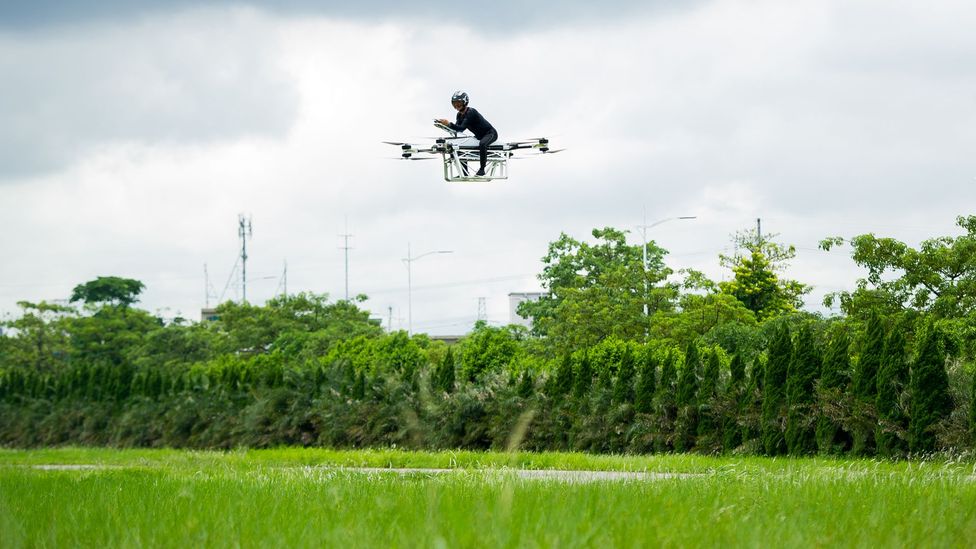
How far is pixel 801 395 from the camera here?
21375mm

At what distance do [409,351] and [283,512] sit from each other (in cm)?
3823

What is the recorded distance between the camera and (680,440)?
76.4 ft

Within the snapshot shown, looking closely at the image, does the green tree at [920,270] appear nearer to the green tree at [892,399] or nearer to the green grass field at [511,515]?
the green tree at [892,399]

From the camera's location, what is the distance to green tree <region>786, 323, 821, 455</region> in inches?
829

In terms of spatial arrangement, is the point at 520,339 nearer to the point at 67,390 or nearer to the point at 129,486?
the point at 67,390

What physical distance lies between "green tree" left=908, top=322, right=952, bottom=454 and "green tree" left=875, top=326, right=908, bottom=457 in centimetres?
29

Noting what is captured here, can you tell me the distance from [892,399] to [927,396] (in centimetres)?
74

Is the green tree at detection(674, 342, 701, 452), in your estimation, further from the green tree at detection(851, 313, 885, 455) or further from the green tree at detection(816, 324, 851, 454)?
the green tree at detection(851, 313, 885, 455)

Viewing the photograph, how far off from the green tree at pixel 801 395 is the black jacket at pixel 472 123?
24.7ft

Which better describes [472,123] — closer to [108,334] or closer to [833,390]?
[833,390]

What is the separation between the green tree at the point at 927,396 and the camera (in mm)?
19047

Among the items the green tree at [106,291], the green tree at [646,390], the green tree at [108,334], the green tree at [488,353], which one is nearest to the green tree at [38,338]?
the green tree at [108,334]

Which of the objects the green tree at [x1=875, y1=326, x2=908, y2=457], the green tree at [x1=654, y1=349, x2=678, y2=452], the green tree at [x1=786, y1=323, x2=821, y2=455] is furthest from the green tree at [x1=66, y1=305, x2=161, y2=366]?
the green tree at [x1=875, y1=326, x2=908, y2=457]

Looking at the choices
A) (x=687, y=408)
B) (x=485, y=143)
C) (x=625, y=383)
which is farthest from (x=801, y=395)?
(x=485, y=143)
